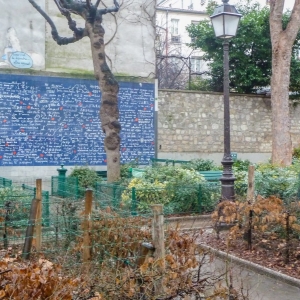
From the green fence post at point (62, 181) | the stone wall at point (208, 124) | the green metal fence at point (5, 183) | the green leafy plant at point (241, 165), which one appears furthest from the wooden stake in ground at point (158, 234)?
the stone wall at point (208, 124)

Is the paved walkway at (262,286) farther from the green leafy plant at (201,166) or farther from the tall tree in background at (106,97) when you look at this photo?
the green leafy plant at (201,166)

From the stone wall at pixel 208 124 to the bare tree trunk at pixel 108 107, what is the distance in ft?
17.3

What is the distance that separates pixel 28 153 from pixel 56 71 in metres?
3.02

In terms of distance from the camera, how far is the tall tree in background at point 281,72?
1742cm

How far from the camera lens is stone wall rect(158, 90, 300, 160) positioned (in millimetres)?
19156

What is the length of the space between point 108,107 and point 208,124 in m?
7.08

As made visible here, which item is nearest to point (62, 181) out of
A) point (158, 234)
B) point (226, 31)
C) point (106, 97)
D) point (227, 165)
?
point (106, 97)

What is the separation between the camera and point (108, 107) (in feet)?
45.0

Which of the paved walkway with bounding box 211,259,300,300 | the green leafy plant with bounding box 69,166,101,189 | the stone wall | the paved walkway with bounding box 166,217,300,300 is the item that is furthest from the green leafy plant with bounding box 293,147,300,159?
the paved walkway with bounding box 211,259,300,300

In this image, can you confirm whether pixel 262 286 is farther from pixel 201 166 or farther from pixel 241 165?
pixel 241 165

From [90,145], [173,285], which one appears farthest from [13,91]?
[173,285]

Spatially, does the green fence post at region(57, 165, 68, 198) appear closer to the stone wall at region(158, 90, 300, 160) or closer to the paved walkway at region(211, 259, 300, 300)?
the stone wall at region(158, 90, 300, 160)

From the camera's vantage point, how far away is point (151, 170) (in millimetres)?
13906

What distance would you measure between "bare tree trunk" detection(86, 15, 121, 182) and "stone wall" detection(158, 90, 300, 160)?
529 cm
